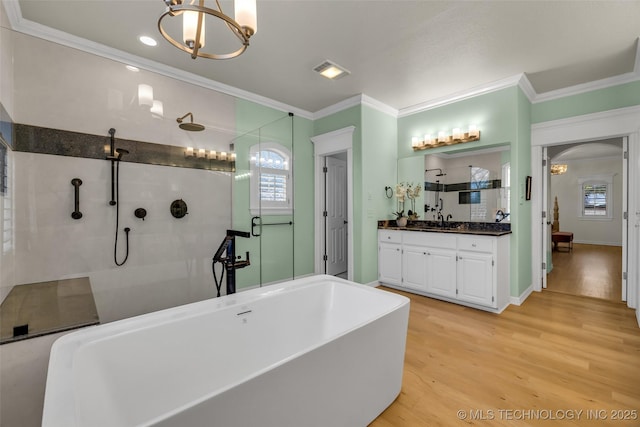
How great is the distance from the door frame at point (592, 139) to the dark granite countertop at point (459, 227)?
78cm

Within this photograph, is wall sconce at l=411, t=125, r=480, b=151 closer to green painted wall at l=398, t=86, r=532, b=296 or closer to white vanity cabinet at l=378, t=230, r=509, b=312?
green painted wall at l=398, t=86, r=532, b=296

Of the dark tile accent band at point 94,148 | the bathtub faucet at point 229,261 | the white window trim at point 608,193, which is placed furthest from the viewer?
the white window trim at point 608,193

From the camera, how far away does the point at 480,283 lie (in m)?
3.05

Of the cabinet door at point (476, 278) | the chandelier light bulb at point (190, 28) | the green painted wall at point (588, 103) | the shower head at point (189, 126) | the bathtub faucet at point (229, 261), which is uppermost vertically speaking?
the green painted wall at point (588, 103)

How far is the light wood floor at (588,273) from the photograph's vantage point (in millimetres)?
3688

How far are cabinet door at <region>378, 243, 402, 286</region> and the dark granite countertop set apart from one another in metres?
0.28

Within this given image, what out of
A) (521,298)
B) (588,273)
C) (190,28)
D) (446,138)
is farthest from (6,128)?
(588,273)

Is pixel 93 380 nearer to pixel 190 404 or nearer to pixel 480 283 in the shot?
pixel 190 404

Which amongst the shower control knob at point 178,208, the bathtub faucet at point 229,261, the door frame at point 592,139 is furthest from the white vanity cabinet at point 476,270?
the shower control knob at point 178,208

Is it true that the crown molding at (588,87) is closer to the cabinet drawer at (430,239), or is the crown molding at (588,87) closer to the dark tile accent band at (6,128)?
the cabinet drawer at (430,239)

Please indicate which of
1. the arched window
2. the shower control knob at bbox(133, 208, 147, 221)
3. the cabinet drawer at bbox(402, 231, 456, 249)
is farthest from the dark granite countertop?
the shower control knob at bbox(133, 208, 147, 221)

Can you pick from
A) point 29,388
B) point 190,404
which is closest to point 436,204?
point 190,404

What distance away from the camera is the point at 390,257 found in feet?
12.7

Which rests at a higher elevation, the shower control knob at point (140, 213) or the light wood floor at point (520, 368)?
the shower control knob at point (140, 213)
